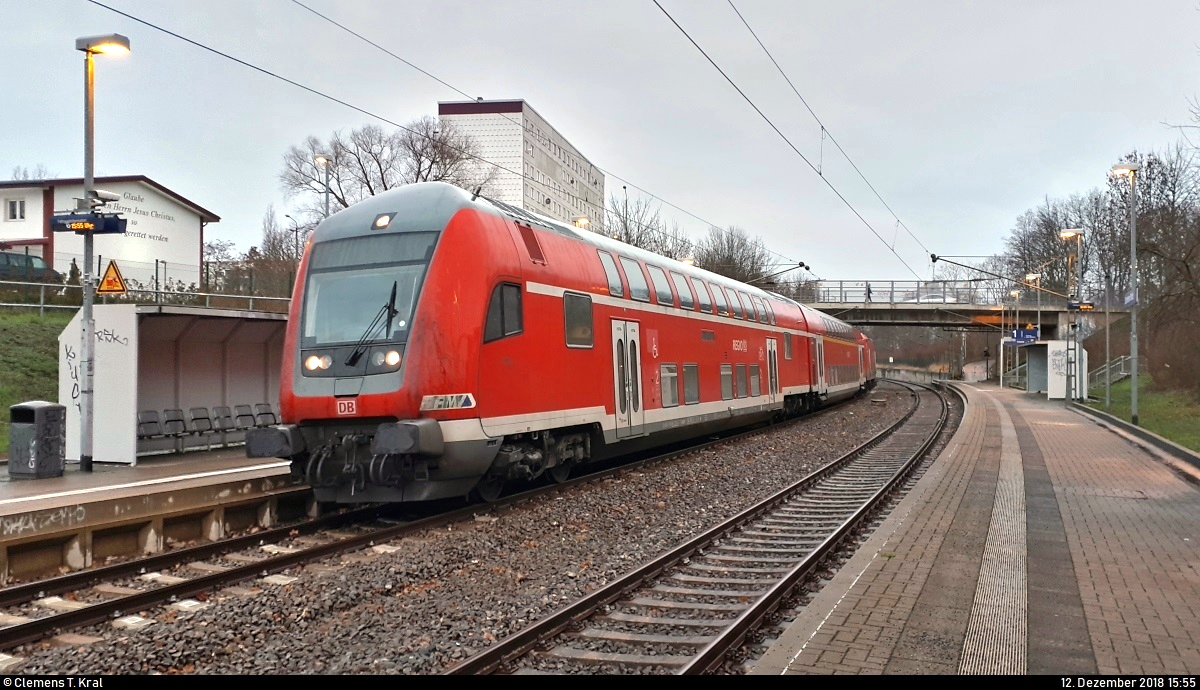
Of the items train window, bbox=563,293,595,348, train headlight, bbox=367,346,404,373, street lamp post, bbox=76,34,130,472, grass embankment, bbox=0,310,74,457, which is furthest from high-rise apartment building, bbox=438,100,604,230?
train headlight, bbox=367,346,404,373

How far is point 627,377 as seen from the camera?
44.7ft

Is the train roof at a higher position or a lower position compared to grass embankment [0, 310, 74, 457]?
higher

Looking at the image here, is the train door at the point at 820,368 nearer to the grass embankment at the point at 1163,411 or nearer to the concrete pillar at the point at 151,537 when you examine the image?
the grass embankment at the point at 1163,411

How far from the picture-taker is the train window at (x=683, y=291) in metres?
16.5

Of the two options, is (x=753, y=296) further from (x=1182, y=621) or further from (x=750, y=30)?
(x=1182, y=621)

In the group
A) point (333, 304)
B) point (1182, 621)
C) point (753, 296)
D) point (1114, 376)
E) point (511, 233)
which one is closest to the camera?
point (1182, 621)

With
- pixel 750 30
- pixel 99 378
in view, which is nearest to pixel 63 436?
pixel 99 378

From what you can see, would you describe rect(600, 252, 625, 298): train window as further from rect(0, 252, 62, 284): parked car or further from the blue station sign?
rect(0, 252, 62, 284): parked car

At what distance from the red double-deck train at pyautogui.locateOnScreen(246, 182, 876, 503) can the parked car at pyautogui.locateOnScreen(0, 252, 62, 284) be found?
21460 mm

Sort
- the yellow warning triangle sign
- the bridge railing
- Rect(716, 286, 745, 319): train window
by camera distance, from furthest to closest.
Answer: the bridge railing → Rect(716, 286, 745, 319): train window → the yellow warning triangle sign

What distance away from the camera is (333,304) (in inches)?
397

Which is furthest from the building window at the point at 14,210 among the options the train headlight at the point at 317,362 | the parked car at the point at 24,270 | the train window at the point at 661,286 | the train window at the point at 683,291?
the train headlight at the point at 317,362

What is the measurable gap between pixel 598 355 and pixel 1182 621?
7.92 metres

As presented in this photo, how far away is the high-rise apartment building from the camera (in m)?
79.9
